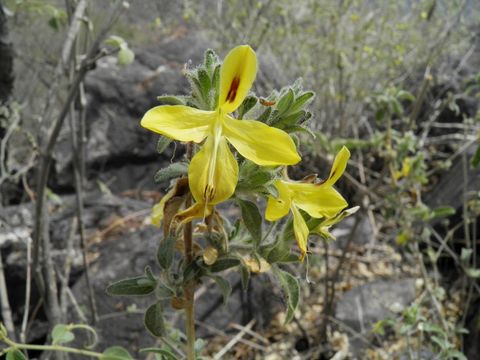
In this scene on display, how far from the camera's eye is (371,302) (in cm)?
281

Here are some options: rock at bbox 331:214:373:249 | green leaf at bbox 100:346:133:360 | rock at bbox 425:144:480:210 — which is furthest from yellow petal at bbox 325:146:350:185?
rock at bbox 331:214:373:249

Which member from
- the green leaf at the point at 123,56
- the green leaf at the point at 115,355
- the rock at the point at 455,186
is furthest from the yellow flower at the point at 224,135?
the rock at the point at 455,186

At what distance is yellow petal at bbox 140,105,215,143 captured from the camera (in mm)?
569

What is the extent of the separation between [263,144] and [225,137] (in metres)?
0.06

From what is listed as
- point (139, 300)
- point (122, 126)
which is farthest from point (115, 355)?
point (122, 126)

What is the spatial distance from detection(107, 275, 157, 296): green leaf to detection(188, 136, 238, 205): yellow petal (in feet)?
0.83

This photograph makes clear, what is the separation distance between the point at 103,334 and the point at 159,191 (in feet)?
5.65

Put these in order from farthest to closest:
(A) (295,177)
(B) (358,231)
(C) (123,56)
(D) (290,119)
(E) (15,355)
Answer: (B) (358,231) < (A) (295,177) < (C) (123,56) < (E) (15,355) < (D) (290,119)

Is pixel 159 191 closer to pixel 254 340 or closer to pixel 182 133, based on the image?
pixel 254 340

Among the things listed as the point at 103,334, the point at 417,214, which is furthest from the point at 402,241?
the point at 103,334

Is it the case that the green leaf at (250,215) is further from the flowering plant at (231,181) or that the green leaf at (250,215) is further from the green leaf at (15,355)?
the green leaf at (15,355)

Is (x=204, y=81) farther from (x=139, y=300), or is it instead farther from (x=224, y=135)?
(x=139, y=300)

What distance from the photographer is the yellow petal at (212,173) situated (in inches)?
22.9

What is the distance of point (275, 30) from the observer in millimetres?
5078
